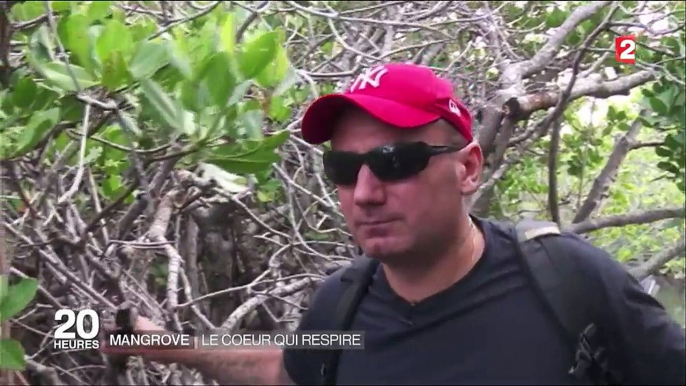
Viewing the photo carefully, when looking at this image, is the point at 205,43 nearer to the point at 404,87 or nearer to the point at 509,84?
the point at 404,87

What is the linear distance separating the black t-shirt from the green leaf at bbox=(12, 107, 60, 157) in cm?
56

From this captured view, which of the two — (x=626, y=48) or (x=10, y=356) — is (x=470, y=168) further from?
(x=626, y=48)

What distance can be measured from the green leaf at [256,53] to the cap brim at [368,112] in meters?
0.19

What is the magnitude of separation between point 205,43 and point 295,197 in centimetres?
75

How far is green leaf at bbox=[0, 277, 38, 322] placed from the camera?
1.06m

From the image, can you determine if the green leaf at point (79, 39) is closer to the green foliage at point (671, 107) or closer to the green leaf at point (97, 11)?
the green leaf at point (97, 11)

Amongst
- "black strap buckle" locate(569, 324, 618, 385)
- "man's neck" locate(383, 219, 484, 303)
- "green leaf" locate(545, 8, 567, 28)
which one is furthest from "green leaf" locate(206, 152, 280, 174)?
"green leaf" locate(545, 8, 567, 28)

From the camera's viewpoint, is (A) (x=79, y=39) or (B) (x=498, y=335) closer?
(B) (x=498, y=335)

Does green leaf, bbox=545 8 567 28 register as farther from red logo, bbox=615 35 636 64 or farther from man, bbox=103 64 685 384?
man, bbox=103 64 685 384

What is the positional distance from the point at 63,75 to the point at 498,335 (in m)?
0.76

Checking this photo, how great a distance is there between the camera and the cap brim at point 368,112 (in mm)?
1009

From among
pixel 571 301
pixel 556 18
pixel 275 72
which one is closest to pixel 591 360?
pixel 571 301

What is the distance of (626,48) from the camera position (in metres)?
2.16

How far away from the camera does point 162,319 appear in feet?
4.95
